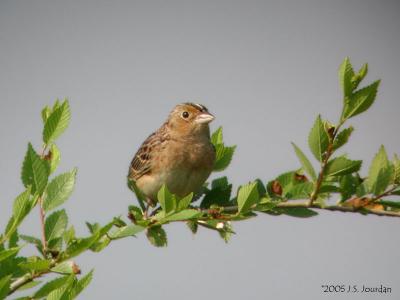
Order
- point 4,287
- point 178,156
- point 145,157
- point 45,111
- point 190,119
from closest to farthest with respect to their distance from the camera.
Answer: point 4,287 → point 45,111 → point 178,156 → point 145,157 → point 190,119

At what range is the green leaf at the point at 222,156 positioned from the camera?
14.6ft

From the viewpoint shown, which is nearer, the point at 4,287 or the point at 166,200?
the point at 4,287

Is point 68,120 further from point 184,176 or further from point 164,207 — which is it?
point 184,176

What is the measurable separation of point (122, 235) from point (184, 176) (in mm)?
3216

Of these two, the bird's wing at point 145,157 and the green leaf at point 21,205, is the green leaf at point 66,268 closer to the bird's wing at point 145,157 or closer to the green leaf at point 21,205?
the green leaf at point 21,205

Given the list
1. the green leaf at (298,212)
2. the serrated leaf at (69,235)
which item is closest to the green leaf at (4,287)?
the serrated leaf at (69,235)

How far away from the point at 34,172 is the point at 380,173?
153cm

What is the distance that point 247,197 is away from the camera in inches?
115

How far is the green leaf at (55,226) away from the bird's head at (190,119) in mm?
3944

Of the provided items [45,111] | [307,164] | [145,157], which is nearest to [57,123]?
[45,111]

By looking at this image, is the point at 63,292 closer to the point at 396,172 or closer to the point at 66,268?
the point at 66,268

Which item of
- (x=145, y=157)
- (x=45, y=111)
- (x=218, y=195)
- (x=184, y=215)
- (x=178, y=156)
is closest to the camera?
(x=184, y=215)

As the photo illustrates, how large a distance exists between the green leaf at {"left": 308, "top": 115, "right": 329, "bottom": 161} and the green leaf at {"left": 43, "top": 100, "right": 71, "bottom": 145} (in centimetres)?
109

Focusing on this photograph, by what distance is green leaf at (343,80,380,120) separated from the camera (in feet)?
8.69
